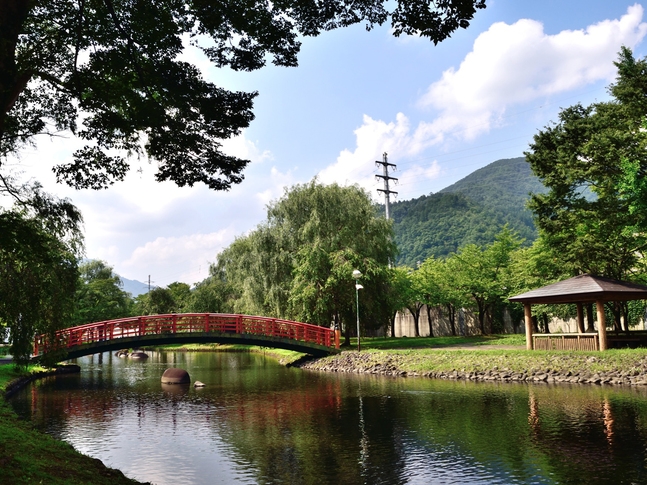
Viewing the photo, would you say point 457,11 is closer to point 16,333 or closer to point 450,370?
point 16,333

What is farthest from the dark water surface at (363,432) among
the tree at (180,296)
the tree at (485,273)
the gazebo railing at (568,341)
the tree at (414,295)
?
the tree at (180,296)

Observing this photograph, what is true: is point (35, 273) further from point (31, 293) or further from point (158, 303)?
point (158, 303)

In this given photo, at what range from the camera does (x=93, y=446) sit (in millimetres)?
11070

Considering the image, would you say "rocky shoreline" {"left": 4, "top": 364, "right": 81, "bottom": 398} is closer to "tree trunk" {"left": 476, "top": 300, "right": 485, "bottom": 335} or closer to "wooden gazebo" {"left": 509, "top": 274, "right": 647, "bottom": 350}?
"wooden gazebo" {"left": 509, "top": 274, "right": 647, "bottom": 350}

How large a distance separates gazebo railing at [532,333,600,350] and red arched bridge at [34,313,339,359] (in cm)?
975

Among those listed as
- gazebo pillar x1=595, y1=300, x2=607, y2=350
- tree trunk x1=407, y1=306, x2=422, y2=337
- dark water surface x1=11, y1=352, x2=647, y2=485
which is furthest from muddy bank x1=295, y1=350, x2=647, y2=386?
tree trunk x1=407, y1=306, x2=422, y2=337

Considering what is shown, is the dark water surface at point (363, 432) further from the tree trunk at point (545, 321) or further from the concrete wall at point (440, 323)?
the concrete wall at point (440, 323)

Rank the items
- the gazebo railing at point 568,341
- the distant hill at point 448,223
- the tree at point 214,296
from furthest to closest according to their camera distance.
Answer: the distant hill at point 448,223 < the tree at point 214,296 < the gazebo railing at point 568,341

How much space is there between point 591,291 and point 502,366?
4.17 m

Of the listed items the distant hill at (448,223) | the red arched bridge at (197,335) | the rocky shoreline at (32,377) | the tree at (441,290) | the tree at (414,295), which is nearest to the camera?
the rocky shoreline at (32,377)

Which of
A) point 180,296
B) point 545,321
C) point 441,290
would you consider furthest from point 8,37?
point 180,296

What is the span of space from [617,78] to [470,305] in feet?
58.4

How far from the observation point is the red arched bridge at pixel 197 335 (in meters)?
25.1

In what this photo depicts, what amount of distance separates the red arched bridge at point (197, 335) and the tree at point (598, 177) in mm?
12004
